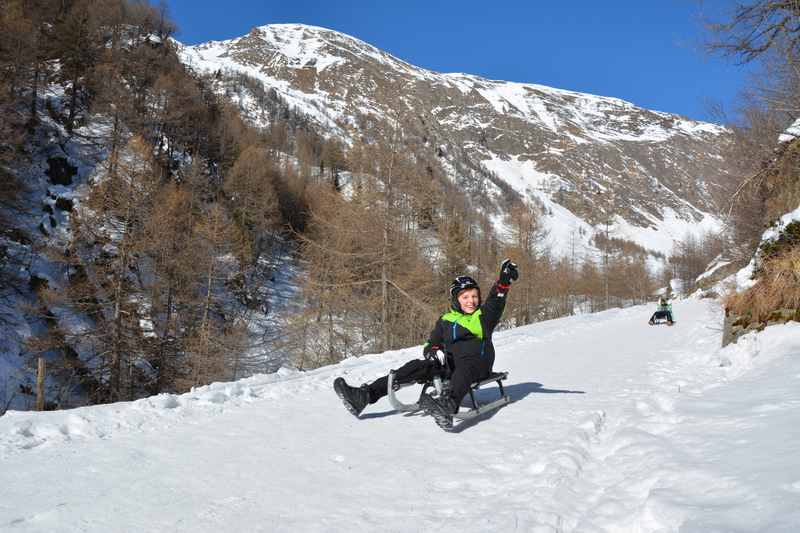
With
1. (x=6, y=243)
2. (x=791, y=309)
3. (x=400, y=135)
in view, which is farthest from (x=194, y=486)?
(x=6, y=243)

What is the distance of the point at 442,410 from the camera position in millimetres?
4641

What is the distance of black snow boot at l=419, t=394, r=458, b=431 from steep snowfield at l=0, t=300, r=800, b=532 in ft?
0.48

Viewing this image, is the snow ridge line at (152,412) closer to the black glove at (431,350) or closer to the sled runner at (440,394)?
the sled runner at (440,394)

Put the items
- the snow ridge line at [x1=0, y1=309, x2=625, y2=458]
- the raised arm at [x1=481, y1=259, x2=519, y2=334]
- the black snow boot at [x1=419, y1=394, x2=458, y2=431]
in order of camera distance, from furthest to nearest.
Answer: the raised arm at [x1=481, y1=259, x2=519, y2=334] → the black snow boot at [x1=419, y1=394, x2=458, y2=431] → the snow ridge line at [x1=0, y1=309, x2=625, y2=458]

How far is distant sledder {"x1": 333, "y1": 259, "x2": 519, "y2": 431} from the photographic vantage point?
5.18 meters

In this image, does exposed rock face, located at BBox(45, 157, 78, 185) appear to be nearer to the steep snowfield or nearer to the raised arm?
the steep snowfield

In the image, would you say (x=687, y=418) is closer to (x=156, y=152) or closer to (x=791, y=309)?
(x=791, y=309)

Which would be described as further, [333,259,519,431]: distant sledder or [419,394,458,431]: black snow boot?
[333,259,519,431]: distant sledder

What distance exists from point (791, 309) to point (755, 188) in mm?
3994

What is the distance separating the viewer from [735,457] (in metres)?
3.01

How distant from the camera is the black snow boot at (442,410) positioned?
4637mm

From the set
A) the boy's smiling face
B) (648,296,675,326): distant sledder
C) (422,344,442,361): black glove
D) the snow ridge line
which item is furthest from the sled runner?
(648,296,675,326): distant sledder

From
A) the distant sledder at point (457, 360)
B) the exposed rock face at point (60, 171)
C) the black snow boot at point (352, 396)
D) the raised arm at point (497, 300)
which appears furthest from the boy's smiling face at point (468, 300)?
the exposed rock face at point (60, 171)

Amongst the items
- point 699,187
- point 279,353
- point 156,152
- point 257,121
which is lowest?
point 279,353
